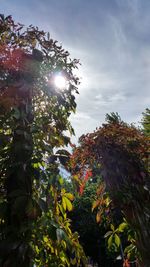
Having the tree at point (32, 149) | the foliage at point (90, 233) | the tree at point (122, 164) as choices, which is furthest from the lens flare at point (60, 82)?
the foliage at point (90, 233)

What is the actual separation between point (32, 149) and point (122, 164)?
0.98 metres

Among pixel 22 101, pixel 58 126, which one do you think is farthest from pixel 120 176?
pixel 22 101

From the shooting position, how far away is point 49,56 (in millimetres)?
2402

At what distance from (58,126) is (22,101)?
1.54 feet

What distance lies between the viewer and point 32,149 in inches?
77.7

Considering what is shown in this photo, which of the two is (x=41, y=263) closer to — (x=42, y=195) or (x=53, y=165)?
(x=42, y=195)

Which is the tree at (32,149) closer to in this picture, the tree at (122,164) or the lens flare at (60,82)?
the lens flare at (60,82)

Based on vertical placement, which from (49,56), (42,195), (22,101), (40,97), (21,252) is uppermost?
(49,56)

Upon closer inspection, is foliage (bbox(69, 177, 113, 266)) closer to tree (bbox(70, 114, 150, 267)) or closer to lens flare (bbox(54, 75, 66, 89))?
tree (bbox(70, 114, 150, 267))

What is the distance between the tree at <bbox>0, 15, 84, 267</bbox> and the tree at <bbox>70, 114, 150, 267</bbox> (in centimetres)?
37

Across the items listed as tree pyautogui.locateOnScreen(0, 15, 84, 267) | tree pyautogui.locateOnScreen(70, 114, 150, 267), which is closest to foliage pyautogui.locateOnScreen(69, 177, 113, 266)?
tree pyautogui.locateOnScreen(70, 114, 150, 267)

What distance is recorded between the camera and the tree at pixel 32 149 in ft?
5.97

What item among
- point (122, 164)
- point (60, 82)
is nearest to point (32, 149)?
point (60, 82)

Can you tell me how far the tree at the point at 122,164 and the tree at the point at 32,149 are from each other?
374 mm
